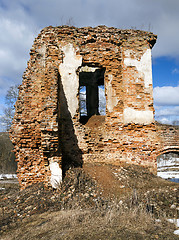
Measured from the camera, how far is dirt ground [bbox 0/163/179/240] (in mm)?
3309

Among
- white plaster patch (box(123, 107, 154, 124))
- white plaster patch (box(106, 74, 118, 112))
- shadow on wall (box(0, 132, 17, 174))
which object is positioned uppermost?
white plaster patch (box(106, 74, 118, 112))

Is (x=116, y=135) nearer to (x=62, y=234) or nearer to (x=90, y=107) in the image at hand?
(x=90, y=107)

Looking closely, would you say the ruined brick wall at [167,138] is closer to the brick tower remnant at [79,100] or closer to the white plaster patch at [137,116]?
the brick tower remnant at [79,100]

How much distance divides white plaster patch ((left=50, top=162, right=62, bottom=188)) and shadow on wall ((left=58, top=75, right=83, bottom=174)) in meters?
0.95

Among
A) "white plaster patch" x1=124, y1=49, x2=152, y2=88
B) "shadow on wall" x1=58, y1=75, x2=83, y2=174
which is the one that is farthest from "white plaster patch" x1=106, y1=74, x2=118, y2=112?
"shadow on wall" x1=58, y1=75, x2=83, y2=174

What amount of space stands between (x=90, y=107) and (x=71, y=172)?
547 cm

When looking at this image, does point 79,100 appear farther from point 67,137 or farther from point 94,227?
point 94,227

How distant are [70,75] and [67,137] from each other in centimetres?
254

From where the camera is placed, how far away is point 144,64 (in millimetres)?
8117

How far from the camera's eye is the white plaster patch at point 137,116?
772 centimetres

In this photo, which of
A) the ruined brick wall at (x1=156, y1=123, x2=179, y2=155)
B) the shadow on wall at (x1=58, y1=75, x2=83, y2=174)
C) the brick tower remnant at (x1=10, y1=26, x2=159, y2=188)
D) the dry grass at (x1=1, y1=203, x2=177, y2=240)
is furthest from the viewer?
the ruined brick wall at (x1=156, y1=123, x2=179, y2=155)

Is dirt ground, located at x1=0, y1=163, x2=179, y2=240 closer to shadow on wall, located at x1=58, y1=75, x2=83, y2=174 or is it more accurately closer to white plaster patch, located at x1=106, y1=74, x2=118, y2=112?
shadow on wall, located at x1=58, y1=75, x2=83, y2=174

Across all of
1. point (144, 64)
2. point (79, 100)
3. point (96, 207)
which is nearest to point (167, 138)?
point (144, 64)

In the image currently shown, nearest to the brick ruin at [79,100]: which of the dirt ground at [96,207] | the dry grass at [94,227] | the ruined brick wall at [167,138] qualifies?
the ruined brick wall at [167,138]
